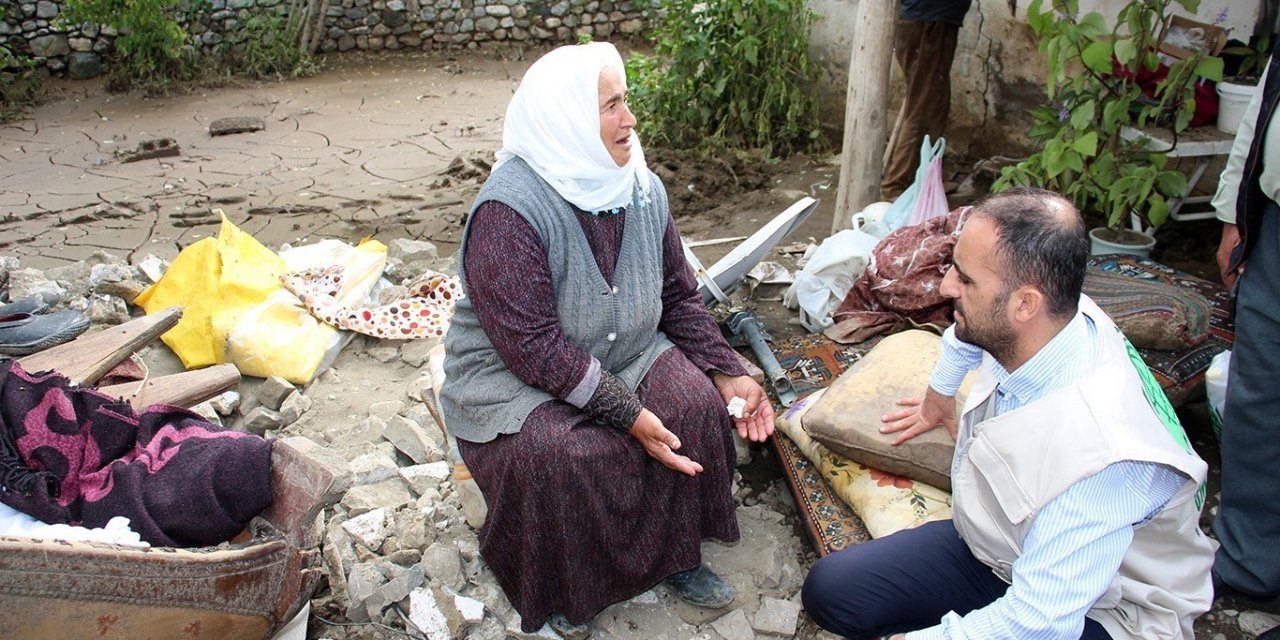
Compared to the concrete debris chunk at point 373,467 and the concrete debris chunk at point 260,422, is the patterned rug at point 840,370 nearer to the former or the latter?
the concrete debris chunk at point 373,467

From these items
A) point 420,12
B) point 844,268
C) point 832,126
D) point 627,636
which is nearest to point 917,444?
point 627,636

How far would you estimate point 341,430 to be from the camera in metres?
3.51

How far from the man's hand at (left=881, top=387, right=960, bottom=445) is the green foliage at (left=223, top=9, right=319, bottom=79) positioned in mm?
9695

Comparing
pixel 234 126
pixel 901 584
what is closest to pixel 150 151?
pixel 234 126

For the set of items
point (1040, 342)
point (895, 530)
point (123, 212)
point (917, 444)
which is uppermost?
point (1040, 342)

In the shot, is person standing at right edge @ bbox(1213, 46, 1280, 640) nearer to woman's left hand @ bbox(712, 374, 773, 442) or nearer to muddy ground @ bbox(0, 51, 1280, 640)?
muddy ground @ bbox(0, 51, 1280, 640)

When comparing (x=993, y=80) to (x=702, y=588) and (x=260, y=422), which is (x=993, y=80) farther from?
(x=260, y=422)

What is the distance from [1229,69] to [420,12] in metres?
9.35

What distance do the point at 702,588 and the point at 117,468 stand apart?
5.28 ft

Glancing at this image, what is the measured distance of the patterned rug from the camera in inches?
113

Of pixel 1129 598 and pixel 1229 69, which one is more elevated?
pixel 1229 69

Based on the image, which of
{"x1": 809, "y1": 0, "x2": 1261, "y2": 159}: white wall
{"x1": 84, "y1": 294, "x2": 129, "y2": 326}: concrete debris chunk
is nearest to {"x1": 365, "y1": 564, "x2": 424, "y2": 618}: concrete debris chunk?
{"x1": 84, "y1": 294, "x2": 129, "y2": 326}: concrete debris chunk

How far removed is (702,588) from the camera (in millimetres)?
2703

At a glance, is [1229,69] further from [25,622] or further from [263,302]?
[25,622]
